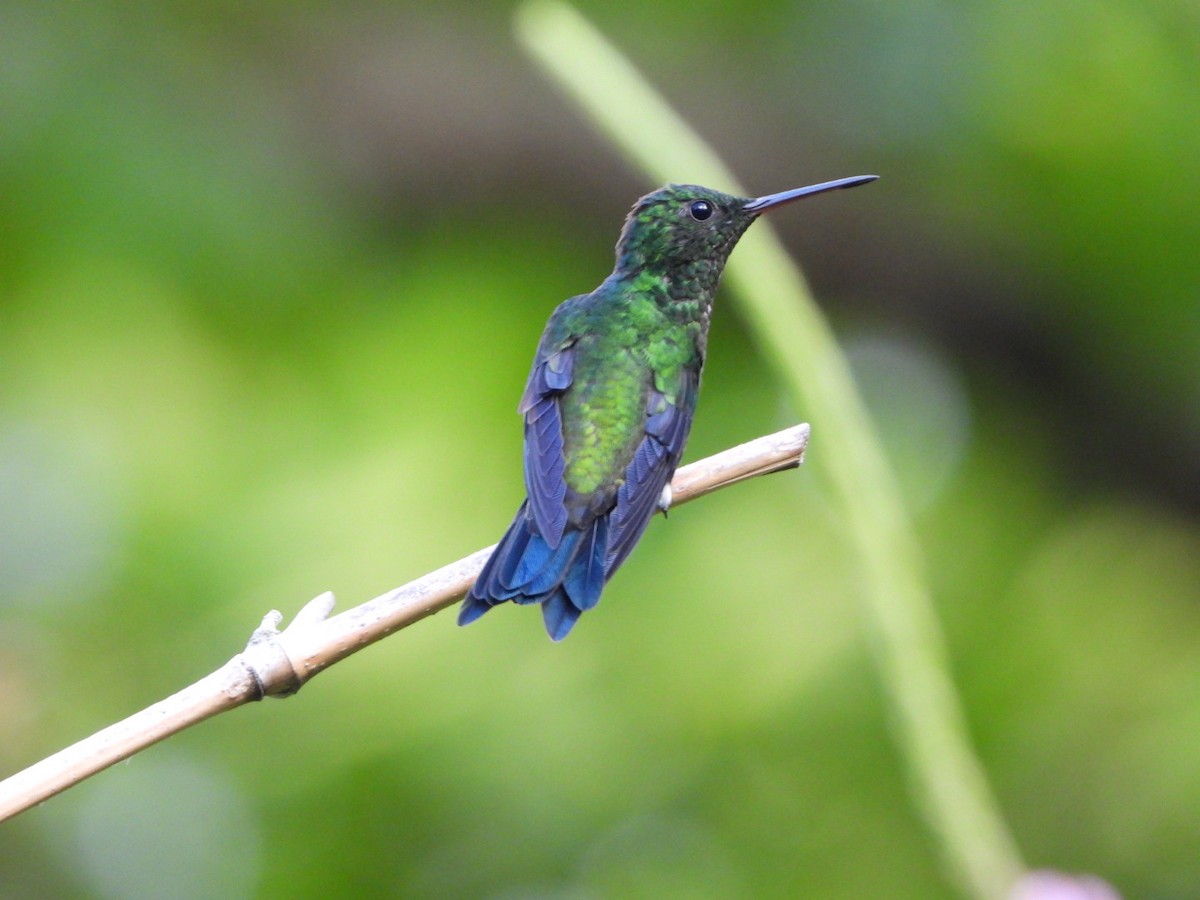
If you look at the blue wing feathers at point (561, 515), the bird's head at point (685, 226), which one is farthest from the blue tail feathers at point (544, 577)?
the bird's head at point (685, 226)

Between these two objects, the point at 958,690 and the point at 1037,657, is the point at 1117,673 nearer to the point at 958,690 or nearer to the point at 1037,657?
the point at 1037,657

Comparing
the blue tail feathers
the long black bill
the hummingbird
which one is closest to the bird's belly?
the hummingbird

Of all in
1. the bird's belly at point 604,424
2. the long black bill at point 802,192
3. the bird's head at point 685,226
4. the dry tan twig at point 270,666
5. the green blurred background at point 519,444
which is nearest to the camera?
the dry tan twig at point 270,666

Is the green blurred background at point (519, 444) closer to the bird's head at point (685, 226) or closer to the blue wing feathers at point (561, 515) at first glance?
the blue wing feathers at point (561, 515)

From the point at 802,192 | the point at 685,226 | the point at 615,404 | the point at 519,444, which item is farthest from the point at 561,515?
the point at 519,444

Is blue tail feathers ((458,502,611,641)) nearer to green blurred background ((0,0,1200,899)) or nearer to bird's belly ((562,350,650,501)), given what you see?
bird's belly ((562,350,650,501))

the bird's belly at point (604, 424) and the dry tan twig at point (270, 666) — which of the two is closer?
the dry tan twig at point (270, 666)
